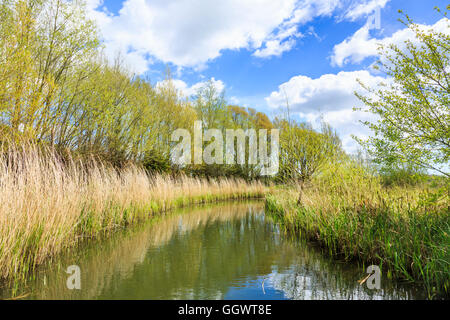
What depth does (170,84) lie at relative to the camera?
18.2m

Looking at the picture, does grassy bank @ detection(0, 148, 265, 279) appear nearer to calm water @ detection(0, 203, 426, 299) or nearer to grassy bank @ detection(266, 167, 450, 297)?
calm water @ detection(0, 203, 426, 299)

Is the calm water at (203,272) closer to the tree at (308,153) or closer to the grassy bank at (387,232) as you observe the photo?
the grassy bank at (387,232)

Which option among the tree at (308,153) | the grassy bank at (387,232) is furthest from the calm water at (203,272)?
the tree at (308,153)

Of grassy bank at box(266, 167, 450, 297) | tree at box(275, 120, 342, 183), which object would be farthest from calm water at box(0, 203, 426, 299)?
tree at box(275, 120, 342, 183)

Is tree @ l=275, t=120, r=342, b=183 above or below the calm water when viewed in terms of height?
above

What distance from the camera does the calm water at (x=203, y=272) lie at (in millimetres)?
2902

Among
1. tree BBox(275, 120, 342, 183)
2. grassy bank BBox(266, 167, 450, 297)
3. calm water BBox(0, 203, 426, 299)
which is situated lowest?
calm water BBox(0, 203, 426, 299)

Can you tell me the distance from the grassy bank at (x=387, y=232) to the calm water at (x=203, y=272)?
28 cm

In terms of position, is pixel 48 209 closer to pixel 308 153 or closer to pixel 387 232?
pixel 387 232

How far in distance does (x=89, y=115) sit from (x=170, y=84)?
8503 millimetres

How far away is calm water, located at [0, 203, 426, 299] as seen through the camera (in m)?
2.90

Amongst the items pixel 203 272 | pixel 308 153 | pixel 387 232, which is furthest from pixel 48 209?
pixel 308 153

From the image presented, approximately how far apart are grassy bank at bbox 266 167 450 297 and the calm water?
280 mm

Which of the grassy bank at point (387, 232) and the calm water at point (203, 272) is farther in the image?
the grassy bank at point (387, 232)
